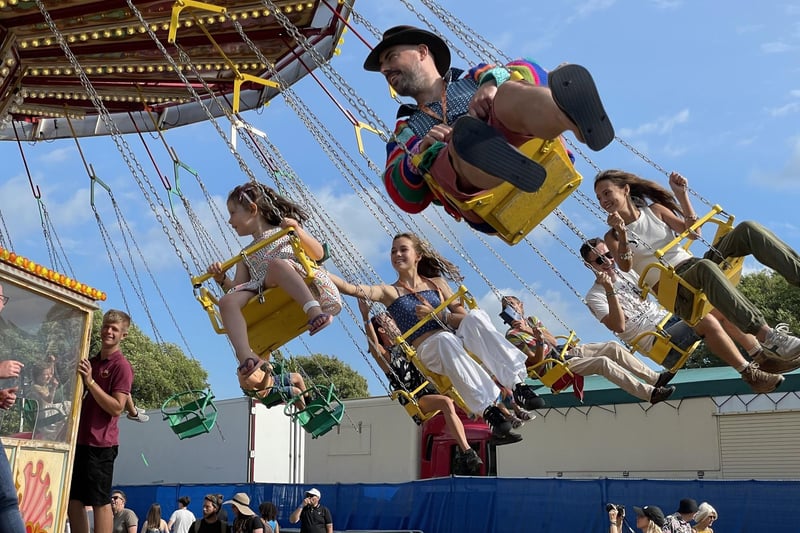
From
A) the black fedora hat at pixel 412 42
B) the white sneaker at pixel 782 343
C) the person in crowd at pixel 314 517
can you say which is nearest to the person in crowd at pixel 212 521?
the person in crowd at pixel 314 517

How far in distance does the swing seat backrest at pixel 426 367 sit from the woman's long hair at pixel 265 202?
1159 millimetres

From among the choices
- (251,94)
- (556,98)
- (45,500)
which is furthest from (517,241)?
(251,94)

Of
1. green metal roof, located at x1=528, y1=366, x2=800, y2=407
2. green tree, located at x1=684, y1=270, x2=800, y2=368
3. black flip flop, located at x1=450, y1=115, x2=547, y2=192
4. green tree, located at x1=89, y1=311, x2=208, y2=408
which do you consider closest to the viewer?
black flip flop, located at x1=450, y1=115, x2=547, y2=192

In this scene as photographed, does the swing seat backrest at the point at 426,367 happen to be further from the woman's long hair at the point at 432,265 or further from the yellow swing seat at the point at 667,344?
the yellow swing seat at the point at 667,344

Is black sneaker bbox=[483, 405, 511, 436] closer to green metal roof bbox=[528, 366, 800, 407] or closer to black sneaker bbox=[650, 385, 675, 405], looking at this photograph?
black sneaker bbox=[650, 385, 675, 405]

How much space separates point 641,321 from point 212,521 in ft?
12.8

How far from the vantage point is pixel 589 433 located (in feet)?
49.9

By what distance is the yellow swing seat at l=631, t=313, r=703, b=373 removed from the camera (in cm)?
631

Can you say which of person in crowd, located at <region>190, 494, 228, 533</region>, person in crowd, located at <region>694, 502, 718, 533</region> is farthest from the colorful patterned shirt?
person in crowd, located at <region>694, 502, 718, 533</region>

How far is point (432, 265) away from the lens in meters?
7.21

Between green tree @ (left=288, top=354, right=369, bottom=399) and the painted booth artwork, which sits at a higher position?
green tree @ (left=288, top=354, right=369, bottom=399)

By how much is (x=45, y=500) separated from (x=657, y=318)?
438 centimetres

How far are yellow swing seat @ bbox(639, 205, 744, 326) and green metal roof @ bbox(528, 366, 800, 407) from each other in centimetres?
856

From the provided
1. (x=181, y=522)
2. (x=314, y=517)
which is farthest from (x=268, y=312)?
(x=181, y=522)
